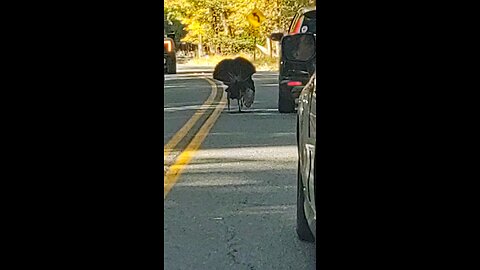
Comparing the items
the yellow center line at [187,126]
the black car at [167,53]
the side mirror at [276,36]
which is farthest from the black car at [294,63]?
the yellow center line at [187,126]

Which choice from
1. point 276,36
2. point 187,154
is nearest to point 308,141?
point 276,36

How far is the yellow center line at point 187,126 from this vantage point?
1095cm

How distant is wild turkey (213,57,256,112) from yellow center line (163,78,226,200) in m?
0.42

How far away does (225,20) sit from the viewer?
5.80 meters

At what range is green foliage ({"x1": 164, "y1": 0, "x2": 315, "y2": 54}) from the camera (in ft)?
14.3

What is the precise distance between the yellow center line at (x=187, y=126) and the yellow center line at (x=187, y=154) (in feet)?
0.56

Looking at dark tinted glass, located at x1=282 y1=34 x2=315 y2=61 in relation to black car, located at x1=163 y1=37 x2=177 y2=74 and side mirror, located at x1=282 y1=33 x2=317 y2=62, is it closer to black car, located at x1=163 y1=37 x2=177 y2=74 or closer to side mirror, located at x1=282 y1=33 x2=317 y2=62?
side mirror, located at x1=282 y1=33 x2=317 y2=62

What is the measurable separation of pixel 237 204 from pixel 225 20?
6.20 feet

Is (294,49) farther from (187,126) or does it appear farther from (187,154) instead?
(187,126)

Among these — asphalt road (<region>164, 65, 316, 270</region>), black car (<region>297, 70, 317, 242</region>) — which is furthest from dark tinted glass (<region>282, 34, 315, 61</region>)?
black car (<region>297, 70, 317, 242</region>)

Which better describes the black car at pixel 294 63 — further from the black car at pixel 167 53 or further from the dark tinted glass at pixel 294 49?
the black car at pixel 167 53
